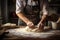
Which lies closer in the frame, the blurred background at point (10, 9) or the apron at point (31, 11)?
the apron at point (31, 11)

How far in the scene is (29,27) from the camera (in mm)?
1782

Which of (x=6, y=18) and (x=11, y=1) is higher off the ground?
(x=11, y=1)

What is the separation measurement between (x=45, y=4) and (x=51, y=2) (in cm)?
197

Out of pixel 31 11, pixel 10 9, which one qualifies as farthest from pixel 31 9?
pixel 10 9

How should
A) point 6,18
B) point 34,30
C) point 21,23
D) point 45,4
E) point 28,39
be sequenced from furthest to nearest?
point 6,18 → point 21,23 → point 45,4 → point 34,30 → point 28,39

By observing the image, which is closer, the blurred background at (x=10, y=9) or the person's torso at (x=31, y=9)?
the person's torso at (x=31, y=9)

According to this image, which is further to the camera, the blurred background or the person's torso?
the blurred background

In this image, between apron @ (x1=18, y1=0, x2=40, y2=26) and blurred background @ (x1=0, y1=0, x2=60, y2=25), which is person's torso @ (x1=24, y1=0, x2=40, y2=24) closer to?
apron @ (x1=18, y1=0, x2=40, y2=26)

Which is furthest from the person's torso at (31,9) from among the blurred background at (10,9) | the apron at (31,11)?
the blurred background at (10,9)

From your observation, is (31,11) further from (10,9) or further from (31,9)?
(10,9)

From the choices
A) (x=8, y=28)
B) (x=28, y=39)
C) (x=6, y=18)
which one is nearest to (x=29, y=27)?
(x=8, y=28)

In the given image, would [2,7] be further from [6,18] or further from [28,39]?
[28,39]

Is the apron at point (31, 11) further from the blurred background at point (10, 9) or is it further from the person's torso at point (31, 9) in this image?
the blurred background at point (10, 9)

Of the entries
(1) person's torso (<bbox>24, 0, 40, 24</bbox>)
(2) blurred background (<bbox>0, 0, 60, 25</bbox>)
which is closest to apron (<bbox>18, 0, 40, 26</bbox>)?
(1) person's torso (<bbox>24, 0, 40, 24</bbox>)
